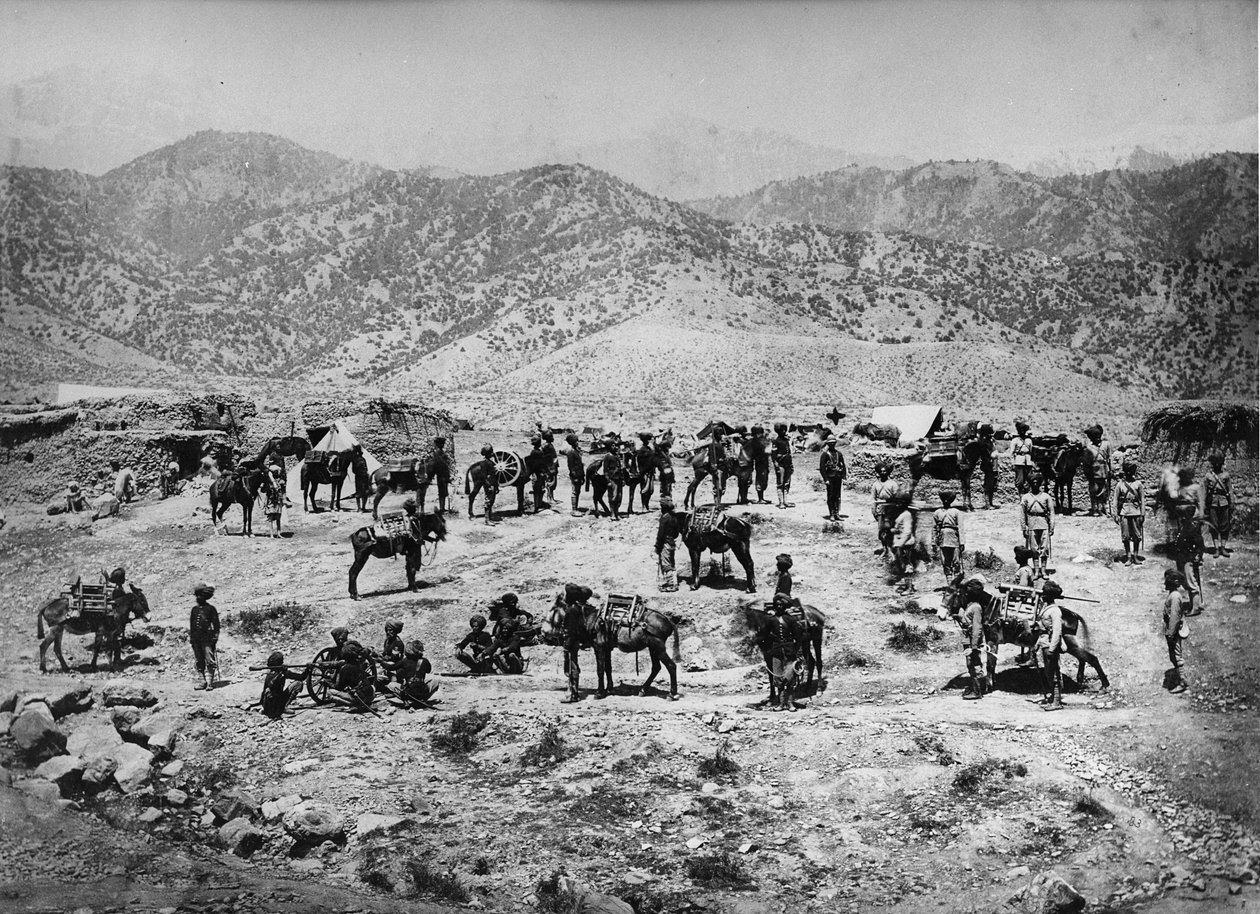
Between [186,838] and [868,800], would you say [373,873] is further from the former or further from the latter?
[868,800]

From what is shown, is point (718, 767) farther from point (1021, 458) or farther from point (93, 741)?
point (1021, 458)

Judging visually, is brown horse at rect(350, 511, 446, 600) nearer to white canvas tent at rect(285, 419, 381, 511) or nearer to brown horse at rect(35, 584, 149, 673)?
brown horse at rect(35, 584, 149, 673)

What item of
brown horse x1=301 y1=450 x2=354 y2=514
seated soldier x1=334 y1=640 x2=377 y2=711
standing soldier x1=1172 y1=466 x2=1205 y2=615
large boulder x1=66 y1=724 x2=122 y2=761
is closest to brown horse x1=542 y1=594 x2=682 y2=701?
seated soldier x1=334 y1=640 x2=377 y2=711

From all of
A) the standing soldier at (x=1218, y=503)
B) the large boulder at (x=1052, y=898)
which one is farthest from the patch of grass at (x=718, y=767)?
the standing soldier at (x=1218, y=503)

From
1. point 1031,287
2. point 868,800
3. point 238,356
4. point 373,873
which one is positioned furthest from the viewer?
point 1031,287

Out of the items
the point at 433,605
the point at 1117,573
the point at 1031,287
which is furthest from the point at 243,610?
the point at 1031,287
